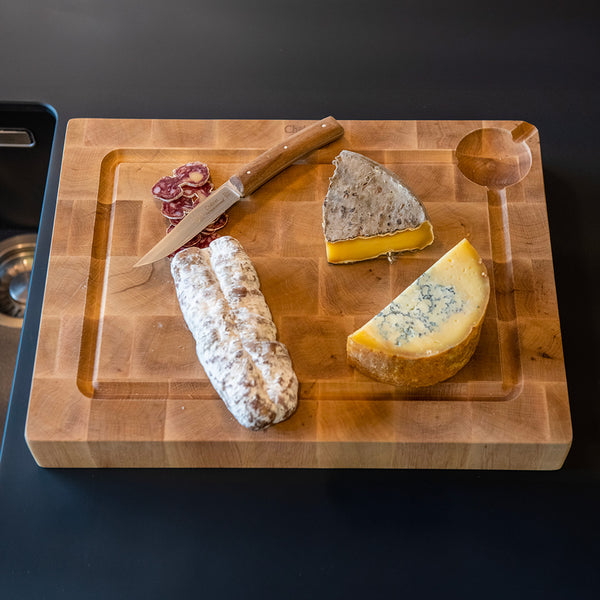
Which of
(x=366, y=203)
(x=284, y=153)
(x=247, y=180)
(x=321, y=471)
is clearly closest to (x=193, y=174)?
(x=247, y=180)

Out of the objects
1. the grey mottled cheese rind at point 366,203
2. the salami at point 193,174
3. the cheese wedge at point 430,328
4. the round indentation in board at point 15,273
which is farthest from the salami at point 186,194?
the round indentation in board at point 15,273

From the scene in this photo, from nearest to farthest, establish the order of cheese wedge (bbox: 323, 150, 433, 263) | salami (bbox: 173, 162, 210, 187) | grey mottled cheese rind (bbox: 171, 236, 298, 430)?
grey mottled cheese rind (bbox: 171, 236, 298, 430) < cheese wedge (bbox: 323, 150, 433, 263) < salami (bbox: 173, 162, 210, 187)

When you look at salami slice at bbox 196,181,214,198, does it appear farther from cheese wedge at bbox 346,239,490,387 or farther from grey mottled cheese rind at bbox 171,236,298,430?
cheese wedge at bbox 346,239,490,387

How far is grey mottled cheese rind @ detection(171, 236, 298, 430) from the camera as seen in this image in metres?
2.16

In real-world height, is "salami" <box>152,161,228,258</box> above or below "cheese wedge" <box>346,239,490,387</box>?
Answer: above

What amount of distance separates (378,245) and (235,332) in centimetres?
52

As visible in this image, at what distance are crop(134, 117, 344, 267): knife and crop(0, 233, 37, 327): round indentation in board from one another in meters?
1.05

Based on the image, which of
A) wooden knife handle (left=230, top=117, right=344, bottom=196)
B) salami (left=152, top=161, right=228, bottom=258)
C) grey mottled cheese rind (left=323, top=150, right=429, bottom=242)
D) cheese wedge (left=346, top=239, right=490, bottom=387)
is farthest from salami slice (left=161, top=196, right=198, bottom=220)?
cheese wedge (left=346, top=239, right=490, bottom=387)

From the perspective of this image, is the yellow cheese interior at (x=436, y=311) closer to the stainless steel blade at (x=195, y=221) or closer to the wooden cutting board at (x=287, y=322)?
the wooden cutting board at (x=287, y=322)

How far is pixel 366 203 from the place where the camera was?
2.48 m

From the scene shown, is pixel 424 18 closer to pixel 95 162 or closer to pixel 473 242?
pixel 473 242

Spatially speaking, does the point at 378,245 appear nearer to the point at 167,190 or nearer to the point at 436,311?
the point at 436,311

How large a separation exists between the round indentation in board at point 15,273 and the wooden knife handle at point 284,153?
1.22 metres

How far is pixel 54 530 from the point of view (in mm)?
2258
